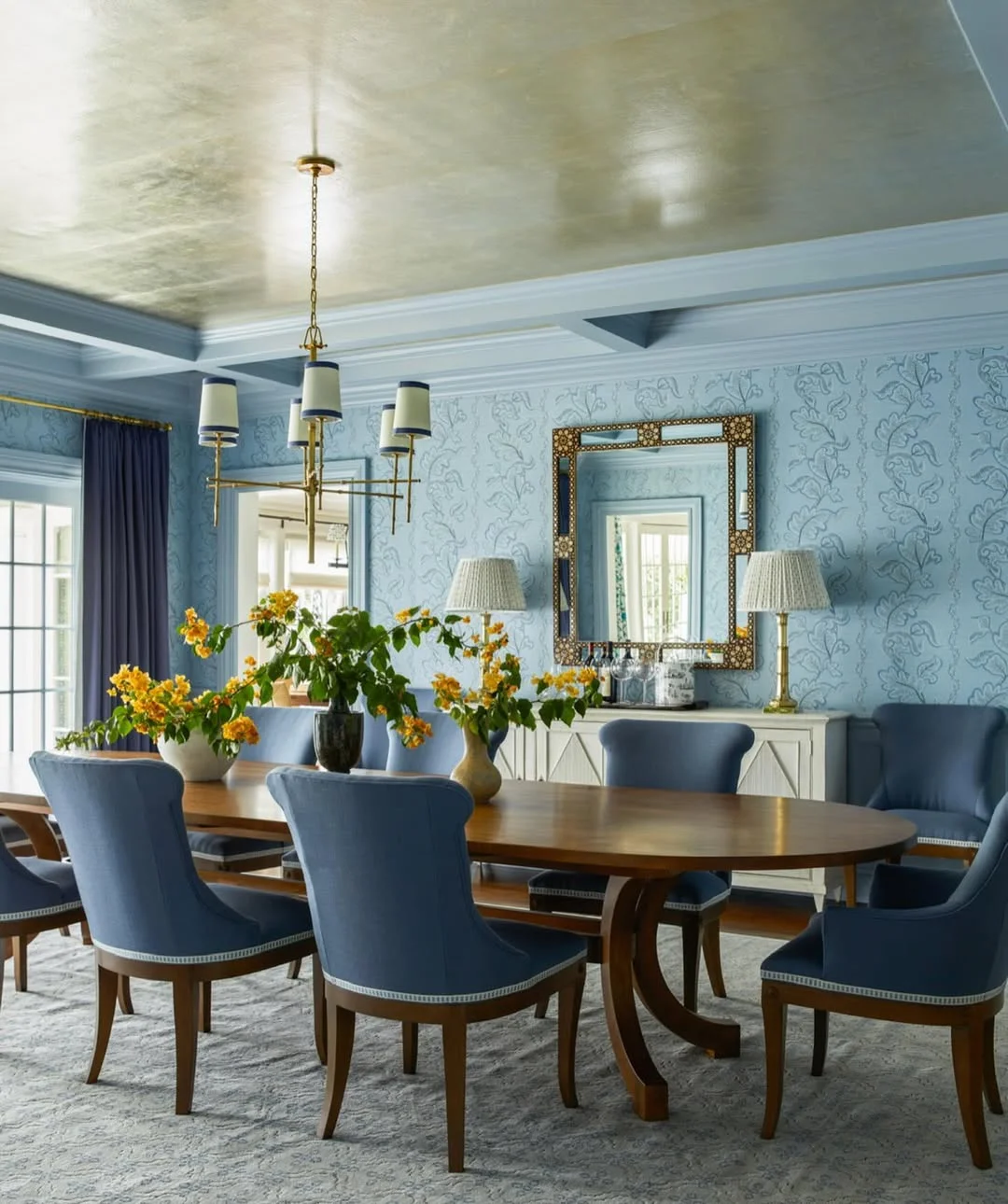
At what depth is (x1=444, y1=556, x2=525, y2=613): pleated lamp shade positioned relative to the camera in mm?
6367

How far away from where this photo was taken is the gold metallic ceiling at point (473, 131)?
312 centimetres

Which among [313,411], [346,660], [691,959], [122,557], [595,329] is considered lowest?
[691,959]

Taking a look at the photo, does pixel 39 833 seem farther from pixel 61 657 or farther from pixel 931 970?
pixel 931 970

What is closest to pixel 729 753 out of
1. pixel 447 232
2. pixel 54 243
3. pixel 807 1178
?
pixel 807 1178

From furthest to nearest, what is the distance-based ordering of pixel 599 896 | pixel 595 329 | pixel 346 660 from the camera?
pixel 595 329, pixel 599 896, pixel 346 660

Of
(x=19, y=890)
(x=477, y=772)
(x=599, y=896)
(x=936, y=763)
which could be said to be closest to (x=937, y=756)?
(x=936, y=763)

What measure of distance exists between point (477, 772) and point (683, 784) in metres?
0.90

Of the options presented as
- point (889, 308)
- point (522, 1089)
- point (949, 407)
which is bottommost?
point (522, 1089)

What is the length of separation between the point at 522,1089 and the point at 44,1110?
1203 mm

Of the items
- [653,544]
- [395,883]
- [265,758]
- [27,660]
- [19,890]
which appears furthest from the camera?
[27,660]

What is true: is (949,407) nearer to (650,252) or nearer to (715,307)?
(715,307)

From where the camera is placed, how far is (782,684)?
5.80 meters

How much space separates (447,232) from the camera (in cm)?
483

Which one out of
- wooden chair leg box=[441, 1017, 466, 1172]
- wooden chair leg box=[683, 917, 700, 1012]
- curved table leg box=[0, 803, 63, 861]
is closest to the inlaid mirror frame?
wooden chair leg box=[683, 917, 700, 1012]
